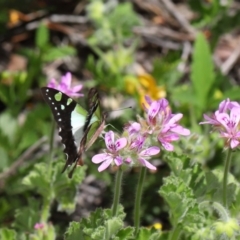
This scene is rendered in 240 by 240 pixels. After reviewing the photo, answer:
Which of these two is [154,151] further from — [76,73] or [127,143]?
[76,73]

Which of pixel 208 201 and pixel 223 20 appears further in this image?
pixel 223 20

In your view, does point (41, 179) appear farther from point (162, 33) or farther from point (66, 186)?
point (162, 33)

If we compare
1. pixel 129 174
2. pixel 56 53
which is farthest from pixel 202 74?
pixel 56 53

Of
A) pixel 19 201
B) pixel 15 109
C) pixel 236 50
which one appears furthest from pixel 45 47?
pixel 236 50

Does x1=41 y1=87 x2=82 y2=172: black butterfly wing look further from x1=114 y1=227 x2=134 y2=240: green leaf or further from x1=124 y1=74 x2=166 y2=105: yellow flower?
x1=124 y1=74 x2=166 y2=105: yellow flower

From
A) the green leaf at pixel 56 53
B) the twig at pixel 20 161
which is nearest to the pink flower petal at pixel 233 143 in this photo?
the twig at pixel 20 161

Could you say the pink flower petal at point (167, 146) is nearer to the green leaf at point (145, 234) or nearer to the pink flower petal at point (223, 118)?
the pink flower petal at point (223, 118)

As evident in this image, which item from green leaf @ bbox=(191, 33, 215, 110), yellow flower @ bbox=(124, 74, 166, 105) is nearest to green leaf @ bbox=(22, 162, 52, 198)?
green leaf @ bbox=(191, 33, 215, 110)
